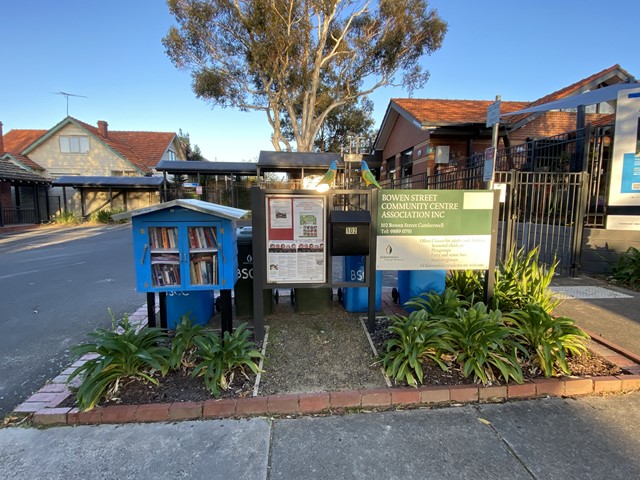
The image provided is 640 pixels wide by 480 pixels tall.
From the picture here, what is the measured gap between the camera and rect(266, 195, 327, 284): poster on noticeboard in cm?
383

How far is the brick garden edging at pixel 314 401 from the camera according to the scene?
274 centimetres

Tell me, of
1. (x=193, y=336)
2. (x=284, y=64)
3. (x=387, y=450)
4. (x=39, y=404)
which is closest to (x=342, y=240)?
(x=193, y=336)

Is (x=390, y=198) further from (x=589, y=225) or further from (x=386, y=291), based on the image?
(x=589, y=225)

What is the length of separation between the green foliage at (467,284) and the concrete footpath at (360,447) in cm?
175

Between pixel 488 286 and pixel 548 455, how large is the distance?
2095mm

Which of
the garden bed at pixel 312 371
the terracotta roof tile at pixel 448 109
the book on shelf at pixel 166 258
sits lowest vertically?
the garden bed at pixel 312 371

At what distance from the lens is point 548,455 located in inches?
91.9

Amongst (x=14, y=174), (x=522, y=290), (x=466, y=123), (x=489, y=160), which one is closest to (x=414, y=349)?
(x=522, y=290)

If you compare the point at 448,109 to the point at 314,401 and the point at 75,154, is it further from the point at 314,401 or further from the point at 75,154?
the point at 75,154

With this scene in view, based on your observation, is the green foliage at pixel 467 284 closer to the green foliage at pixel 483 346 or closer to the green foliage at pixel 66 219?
the green foliage at pixel 483 346

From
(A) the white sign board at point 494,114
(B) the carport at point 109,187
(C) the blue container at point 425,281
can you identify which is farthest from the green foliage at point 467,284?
(B) the carport at point 109,187

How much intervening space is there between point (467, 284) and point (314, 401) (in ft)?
8.91

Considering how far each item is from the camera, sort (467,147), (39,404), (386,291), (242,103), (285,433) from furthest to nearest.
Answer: (242,103)
(467,147)
(386,291)
(39,404)
(285,433)

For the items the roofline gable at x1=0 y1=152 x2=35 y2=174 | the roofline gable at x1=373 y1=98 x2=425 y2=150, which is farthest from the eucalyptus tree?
the roofline gable at x1=0 y1=152 x2=35 y2=174
